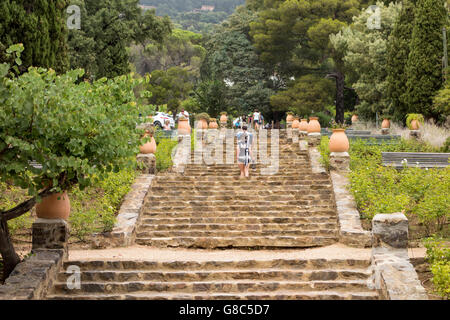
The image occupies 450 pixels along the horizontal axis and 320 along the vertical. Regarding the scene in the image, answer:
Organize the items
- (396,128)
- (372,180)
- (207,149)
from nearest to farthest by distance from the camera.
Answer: (372,180) → (207,149) → (396,128)

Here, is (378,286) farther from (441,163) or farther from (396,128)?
(396,128)

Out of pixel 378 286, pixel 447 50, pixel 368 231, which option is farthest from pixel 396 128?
pixel 378 286

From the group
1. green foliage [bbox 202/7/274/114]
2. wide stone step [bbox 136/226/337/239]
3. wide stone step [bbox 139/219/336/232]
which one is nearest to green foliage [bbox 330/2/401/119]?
green foliage [bbox 202/7/274/114]

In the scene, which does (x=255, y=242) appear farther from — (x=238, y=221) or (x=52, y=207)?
(x=52, y=207)

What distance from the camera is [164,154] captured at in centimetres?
1762

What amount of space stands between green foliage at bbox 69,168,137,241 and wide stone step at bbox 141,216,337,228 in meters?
0.86

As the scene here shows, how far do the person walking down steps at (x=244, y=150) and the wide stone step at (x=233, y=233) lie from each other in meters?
3.73

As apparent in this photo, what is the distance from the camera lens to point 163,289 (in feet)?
30.3

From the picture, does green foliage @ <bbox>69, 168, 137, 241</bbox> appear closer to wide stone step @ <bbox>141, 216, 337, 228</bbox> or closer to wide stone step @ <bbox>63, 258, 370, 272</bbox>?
wide stone step @ <bbox>141, 216, 337, 228</bbox>

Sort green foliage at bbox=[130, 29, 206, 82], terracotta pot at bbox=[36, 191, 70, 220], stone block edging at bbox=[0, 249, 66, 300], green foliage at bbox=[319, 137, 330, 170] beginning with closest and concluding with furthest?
stone block edging at bbox=[0, 249, 66, 300] < terracotta pot at bbox=[36, 191, 70, 220] < green foliage at bbox=[319, 137, 330, 170] < green foliage at bbox=[130, 29, 206, 82]

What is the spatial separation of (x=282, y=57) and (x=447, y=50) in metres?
20.6

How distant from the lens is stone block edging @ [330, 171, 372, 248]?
11.6 metres

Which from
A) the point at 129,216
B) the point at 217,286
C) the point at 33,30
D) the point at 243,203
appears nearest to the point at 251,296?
the point at 217,286
